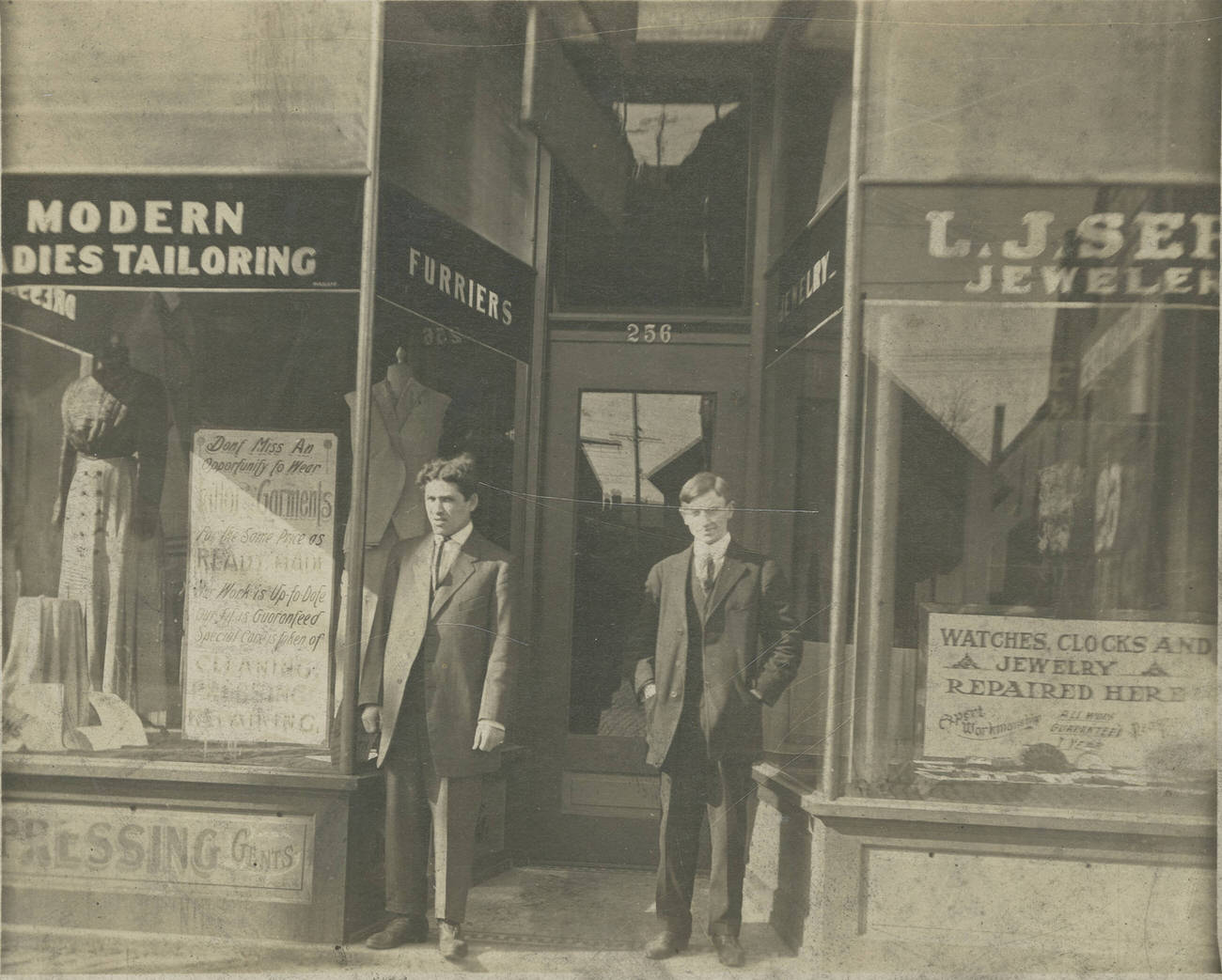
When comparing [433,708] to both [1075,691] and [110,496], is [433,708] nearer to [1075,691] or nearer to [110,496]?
[110,496]

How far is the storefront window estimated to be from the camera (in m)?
3.69

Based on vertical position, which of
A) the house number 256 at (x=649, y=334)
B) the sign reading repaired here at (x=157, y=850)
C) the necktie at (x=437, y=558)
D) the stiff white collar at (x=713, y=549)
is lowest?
the sign reading repaired here at (x=157, y=850)

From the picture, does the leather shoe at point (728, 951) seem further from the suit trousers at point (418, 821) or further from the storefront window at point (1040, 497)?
the suit trousers at point (418, 821)

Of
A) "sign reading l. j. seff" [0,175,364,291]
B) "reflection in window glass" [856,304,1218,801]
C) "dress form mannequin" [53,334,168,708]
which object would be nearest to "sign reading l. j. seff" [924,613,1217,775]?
"reflection in window glass" [856,304,1218,801]

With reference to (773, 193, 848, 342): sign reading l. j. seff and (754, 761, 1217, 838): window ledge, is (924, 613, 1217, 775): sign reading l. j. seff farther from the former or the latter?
(773, 193, 848, 342): sign reading l. j. seff

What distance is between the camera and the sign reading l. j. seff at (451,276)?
3.77 metres

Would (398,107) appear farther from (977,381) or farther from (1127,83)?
(1127,83)

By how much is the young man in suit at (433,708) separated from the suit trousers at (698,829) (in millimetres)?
704

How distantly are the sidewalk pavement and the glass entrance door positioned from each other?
0.24 m

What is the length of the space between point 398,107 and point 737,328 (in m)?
1.55

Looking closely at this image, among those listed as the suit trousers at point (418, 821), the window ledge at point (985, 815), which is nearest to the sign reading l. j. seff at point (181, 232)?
the suit trousers at point (418, 821)

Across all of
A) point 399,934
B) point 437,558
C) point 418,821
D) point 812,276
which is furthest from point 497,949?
point 812,276

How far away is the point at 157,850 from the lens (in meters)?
3.84

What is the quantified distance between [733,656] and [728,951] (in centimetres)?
109
